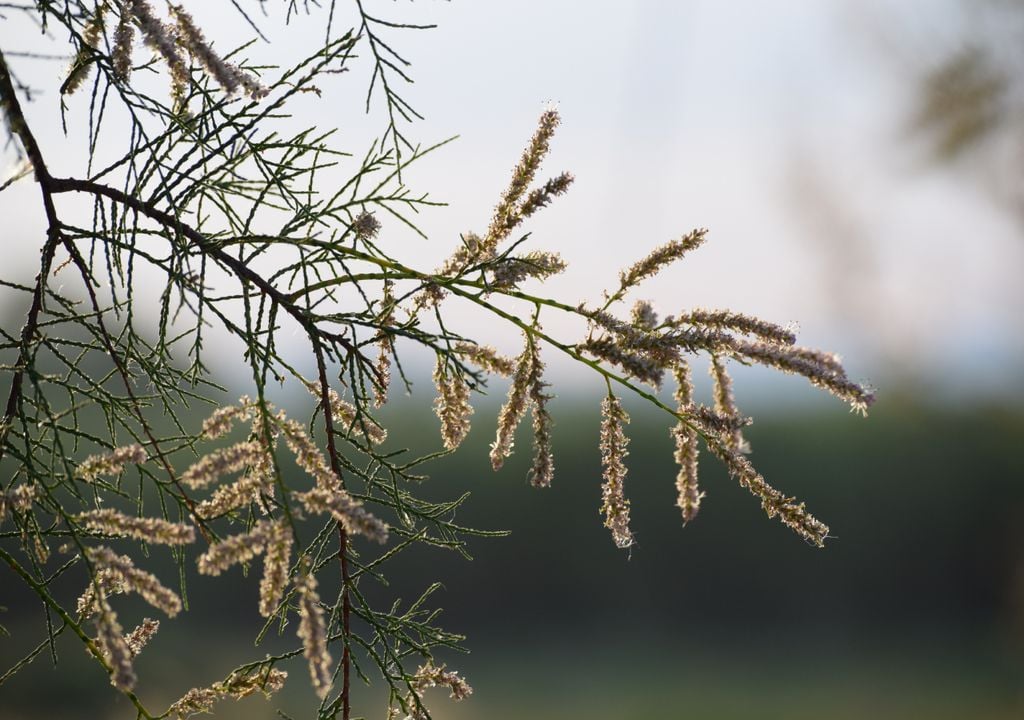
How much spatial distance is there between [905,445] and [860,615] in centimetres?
101

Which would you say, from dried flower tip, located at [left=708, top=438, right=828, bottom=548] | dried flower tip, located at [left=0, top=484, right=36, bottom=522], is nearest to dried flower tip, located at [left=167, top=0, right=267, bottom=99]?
dried flower tip, located at [left=0, top=484, right=36, bottom=522]

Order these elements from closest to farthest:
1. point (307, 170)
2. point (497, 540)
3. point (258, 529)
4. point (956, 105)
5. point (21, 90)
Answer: point (258, 529) → point (21, 90) → point (307, 170) → point (956, 105) → point (497, 540)

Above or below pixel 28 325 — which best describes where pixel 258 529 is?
below

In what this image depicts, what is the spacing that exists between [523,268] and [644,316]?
0.33ft

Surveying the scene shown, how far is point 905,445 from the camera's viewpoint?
6.19 m

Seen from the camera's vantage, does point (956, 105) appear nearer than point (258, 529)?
No

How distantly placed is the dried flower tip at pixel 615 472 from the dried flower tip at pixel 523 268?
0.34 feet

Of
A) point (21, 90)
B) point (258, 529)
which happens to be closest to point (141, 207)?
point (21, 90)

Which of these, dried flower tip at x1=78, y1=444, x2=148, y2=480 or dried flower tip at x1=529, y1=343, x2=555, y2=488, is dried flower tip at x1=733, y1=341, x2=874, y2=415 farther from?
dried flower tip at x1=78, y1=444, x2=148, y2=480

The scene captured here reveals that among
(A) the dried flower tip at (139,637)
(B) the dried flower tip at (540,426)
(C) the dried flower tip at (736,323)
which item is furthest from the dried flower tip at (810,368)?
(A) the dried flower tip at (139,637)

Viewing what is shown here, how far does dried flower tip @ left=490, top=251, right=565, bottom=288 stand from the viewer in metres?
0.76

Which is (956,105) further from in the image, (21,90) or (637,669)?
(21,90)

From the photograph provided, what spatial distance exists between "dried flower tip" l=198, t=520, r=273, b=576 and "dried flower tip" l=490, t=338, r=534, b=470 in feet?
0.59

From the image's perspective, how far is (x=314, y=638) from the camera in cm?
60
